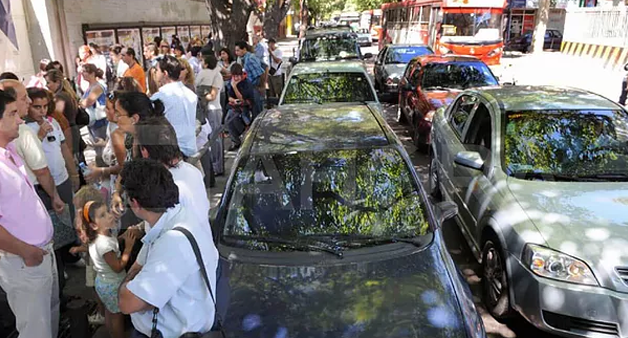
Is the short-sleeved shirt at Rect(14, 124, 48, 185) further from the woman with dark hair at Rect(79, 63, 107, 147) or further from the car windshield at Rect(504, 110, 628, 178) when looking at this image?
the car windshield at Rect(504, 110, 628, 178)

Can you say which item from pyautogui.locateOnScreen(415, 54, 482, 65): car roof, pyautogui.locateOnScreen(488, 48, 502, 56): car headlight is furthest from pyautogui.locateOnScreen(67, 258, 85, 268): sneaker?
pyautogui.locateOnScreen(488, 48, 502, 56): car headlight

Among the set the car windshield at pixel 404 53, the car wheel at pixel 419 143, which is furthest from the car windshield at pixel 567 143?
the car windshield at pixel 404 53

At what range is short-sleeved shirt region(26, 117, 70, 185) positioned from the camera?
4078 millimetres

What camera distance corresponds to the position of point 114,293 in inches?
120

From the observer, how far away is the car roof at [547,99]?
4484mm

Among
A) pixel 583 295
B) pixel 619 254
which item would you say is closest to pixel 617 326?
pixel 583 295

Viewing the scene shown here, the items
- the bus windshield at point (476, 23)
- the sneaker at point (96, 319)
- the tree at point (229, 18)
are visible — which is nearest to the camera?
the sneaker at point (96, 319)

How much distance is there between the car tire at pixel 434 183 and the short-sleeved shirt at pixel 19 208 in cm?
433

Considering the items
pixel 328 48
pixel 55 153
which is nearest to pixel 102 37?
pixel 328 48

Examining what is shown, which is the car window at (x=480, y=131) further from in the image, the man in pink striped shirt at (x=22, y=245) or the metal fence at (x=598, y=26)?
the metal fence at (x=598, y=26)

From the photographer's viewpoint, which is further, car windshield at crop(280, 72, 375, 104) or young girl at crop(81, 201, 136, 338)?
car windshield at crop(280, 72, 375, 104)

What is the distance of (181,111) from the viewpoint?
4.88m

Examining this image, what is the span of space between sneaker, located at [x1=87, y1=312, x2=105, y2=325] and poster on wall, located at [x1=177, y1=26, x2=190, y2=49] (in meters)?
16.7

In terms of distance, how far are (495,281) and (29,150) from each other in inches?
144
